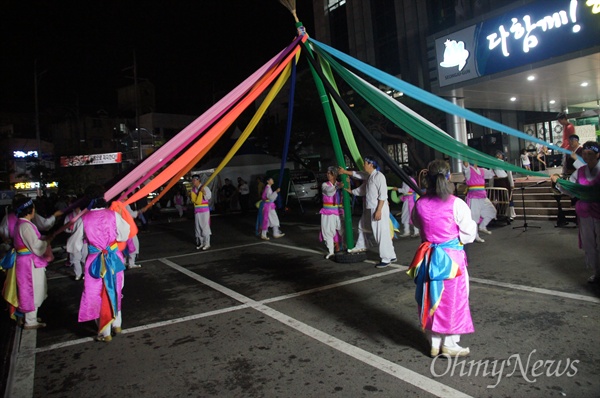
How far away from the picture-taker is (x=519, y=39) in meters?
11.9

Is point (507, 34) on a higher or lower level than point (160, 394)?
higher

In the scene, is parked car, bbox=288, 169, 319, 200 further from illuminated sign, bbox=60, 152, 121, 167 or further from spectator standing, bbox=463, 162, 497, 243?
spectator standing, bbox=463, 162, 497, 243

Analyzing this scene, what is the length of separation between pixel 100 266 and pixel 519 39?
12.5 m

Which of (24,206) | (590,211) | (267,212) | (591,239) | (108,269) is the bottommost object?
(591,239)

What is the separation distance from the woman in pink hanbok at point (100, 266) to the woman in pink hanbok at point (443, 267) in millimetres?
3286

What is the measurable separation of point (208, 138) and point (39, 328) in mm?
3349

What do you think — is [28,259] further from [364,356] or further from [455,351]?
[455,351]

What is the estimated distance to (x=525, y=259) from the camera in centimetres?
688

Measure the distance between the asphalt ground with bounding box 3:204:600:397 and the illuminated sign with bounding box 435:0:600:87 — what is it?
6327mm

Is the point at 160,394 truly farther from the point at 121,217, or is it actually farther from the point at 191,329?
the point at 121,217

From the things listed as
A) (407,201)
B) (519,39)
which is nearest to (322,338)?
(407,201)

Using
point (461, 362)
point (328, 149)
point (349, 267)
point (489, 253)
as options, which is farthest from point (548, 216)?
point (328, 149)

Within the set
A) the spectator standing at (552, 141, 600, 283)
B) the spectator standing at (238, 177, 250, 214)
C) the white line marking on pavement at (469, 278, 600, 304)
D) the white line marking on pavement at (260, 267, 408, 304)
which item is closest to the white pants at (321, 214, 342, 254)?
the white line marking on pavement at (260, 267, 408, 304)

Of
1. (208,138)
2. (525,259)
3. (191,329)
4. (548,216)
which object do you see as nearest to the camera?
(191,329)
